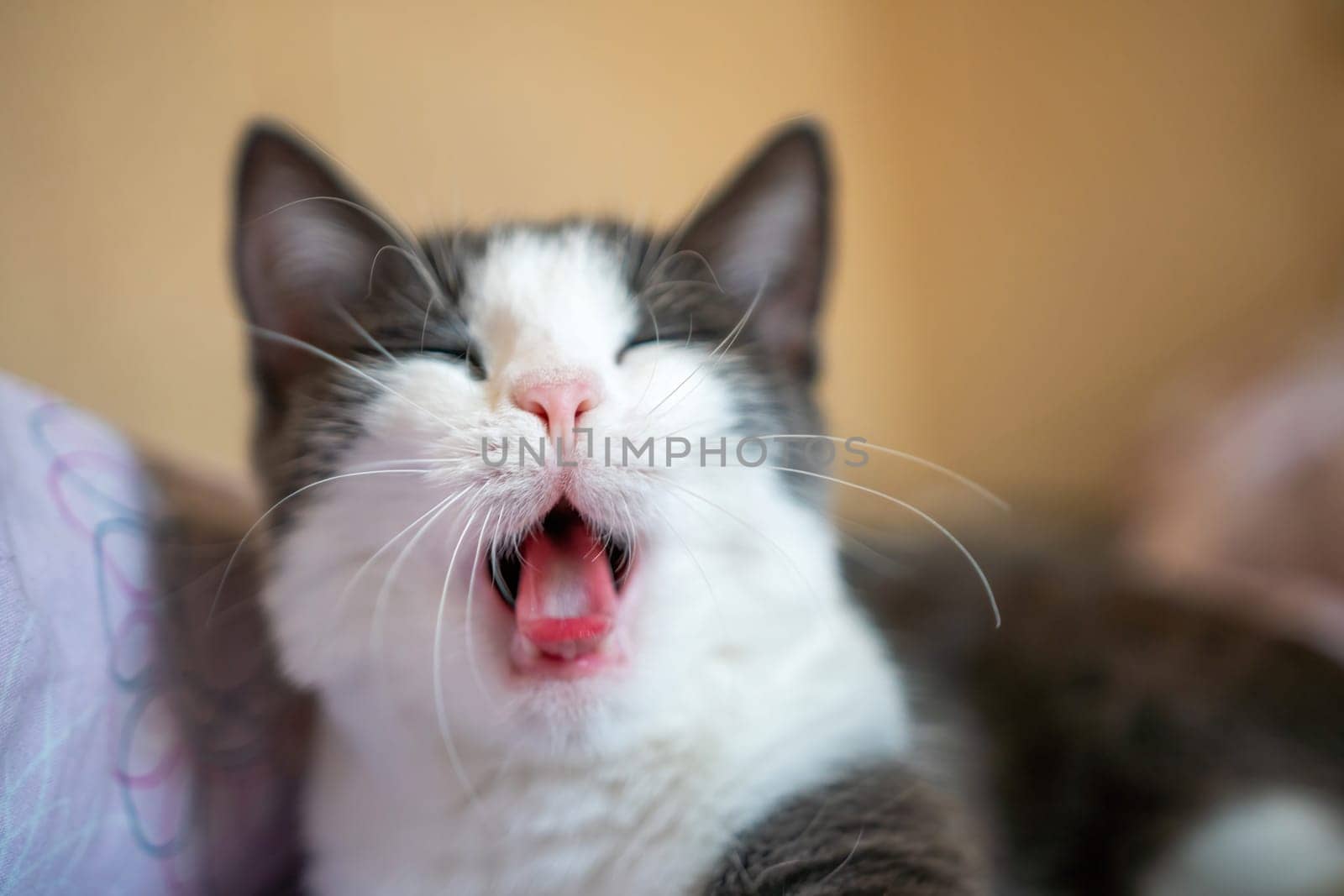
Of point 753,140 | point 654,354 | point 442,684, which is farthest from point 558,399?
point 753,140

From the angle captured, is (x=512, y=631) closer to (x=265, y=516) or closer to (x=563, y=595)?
(x=563, y=595)

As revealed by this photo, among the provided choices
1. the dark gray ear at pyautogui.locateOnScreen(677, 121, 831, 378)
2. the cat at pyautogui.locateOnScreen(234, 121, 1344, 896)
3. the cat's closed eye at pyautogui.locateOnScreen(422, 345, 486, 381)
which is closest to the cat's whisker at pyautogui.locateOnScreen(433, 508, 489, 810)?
the cat at pyautogui.locateOnScreen(234, 121, 1344, 896)

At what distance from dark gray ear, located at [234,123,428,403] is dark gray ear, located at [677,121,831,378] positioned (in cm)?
24

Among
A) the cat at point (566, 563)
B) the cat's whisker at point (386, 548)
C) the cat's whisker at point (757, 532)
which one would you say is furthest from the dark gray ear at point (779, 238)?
the cat's whisker at point (386, 548)

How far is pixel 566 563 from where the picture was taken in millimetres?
490

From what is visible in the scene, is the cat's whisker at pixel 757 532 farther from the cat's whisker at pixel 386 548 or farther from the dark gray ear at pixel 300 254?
the dark gray ear at pixel 300 254

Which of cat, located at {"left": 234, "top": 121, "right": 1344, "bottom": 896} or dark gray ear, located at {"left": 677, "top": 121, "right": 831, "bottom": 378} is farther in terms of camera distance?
dark gray ear, located at {"left": 677, "top": 121, "right": 831, "bottom": 378}

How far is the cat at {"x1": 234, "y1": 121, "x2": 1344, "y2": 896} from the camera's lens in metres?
0.48

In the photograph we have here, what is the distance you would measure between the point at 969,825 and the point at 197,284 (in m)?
0.87

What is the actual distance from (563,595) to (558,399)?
0.13 metres

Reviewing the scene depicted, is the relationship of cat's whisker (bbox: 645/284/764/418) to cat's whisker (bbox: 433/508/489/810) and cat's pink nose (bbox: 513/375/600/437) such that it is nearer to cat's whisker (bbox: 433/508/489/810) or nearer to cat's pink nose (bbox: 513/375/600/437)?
cat's pink nose (bbox: 513/375/600/437)

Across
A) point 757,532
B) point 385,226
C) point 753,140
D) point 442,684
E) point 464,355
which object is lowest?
point 442,684

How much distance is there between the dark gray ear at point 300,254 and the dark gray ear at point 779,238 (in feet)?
0.80

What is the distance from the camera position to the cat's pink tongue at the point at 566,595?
18.5 inches
